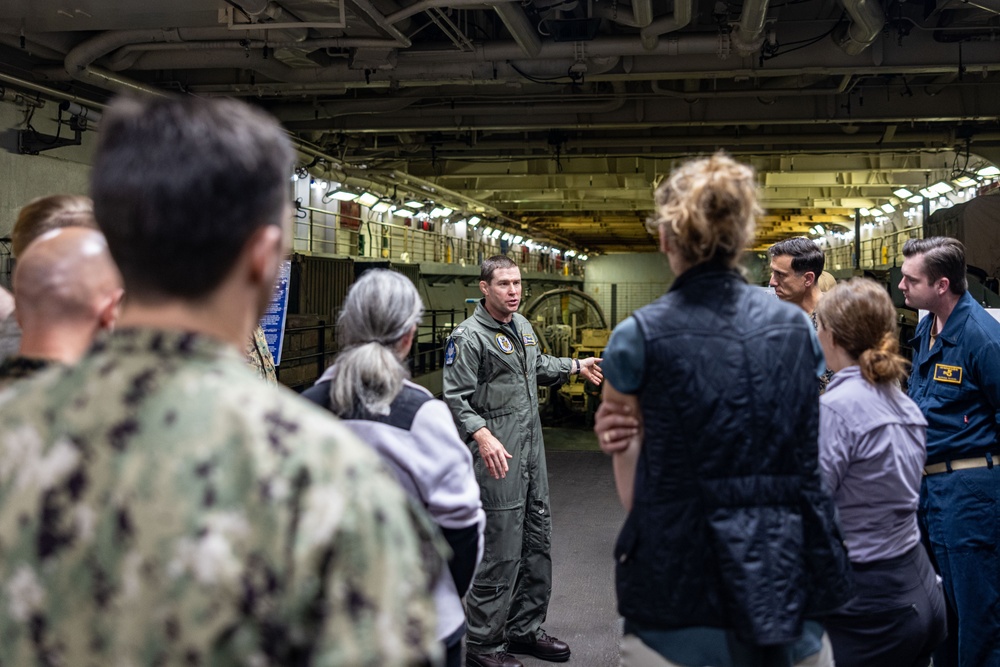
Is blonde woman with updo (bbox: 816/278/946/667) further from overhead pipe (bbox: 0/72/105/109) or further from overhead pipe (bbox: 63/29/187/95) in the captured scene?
overhead pipe (bbox: 0/72/105/109)

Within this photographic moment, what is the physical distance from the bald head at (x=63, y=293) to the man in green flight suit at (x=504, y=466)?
2.16 m

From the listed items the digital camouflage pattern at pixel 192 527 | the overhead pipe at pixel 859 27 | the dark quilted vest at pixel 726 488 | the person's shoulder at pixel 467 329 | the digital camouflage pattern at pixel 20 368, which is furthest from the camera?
the overhead pipe at pixel 859 27

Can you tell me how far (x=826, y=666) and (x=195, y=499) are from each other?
4.73 ft

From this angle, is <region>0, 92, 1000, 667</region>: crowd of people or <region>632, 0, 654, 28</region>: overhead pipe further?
<region>632, 0, 654, 28</region>: overhead pipe

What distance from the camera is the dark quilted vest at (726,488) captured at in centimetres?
152

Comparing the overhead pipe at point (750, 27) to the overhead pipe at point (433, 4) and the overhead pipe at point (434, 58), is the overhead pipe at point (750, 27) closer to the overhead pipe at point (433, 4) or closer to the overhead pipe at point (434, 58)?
the overhead pipe at point (434, 58)

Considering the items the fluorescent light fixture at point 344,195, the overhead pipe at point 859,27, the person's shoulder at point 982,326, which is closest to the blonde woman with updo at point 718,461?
the person's shoulder at point 982,326

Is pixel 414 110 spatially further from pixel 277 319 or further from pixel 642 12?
pixel 277 319

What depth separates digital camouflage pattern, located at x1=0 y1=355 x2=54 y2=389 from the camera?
1.34 m

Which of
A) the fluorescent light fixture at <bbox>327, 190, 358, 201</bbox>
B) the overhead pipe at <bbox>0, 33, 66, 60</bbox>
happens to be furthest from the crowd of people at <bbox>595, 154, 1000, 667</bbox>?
the fluorescent light fixture at <bbox>327, 190, 358, 201</bbox>

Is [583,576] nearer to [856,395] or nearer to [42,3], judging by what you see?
[856,395]

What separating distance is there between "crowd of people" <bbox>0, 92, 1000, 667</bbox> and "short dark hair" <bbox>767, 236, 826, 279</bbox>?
1cm

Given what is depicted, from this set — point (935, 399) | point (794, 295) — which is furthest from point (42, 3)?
point (935, 399)

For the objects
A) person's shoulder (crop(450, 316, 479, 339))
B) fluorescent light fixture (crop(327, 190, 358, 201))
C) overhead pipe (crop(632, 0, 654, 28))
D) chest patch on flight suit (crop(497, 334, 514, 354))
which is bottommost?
chest patch on flight suit (crop(497, 334, 514, 354))
